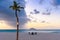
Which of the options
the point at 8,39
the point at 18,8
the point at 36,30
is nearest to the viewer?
the point at 18,8

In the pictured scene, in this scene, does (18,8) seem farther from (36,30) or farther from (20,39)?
(36,30)

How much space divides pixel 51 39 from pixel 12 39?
899cm

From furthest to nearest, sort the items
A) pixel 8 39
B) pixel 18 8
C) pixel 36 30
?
pixel 36 30
pixel 8 39
pixel 18 8

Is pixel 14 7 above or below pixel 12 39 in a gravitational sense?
above

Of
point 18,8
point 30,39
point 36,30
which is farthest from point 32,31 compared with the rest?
point 18,8

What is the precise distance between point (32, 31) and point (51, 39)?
21.5m

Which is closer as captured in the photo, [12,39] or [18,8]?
[18,8]

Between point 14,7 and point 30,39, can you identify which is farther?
point 30,39

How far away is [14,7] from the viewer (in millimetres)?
34000

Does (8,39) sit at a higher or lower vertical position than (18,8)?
lower

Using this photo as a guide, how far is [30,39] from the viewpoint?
151 feet

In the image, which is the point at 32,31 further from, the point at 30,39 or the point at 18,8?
the point at 18,8

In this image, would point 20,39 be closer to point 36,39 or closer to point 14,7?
point 36,39

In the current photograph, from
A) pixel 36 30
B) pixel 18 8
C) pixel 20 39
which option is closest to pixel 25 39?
pixel 20 39
